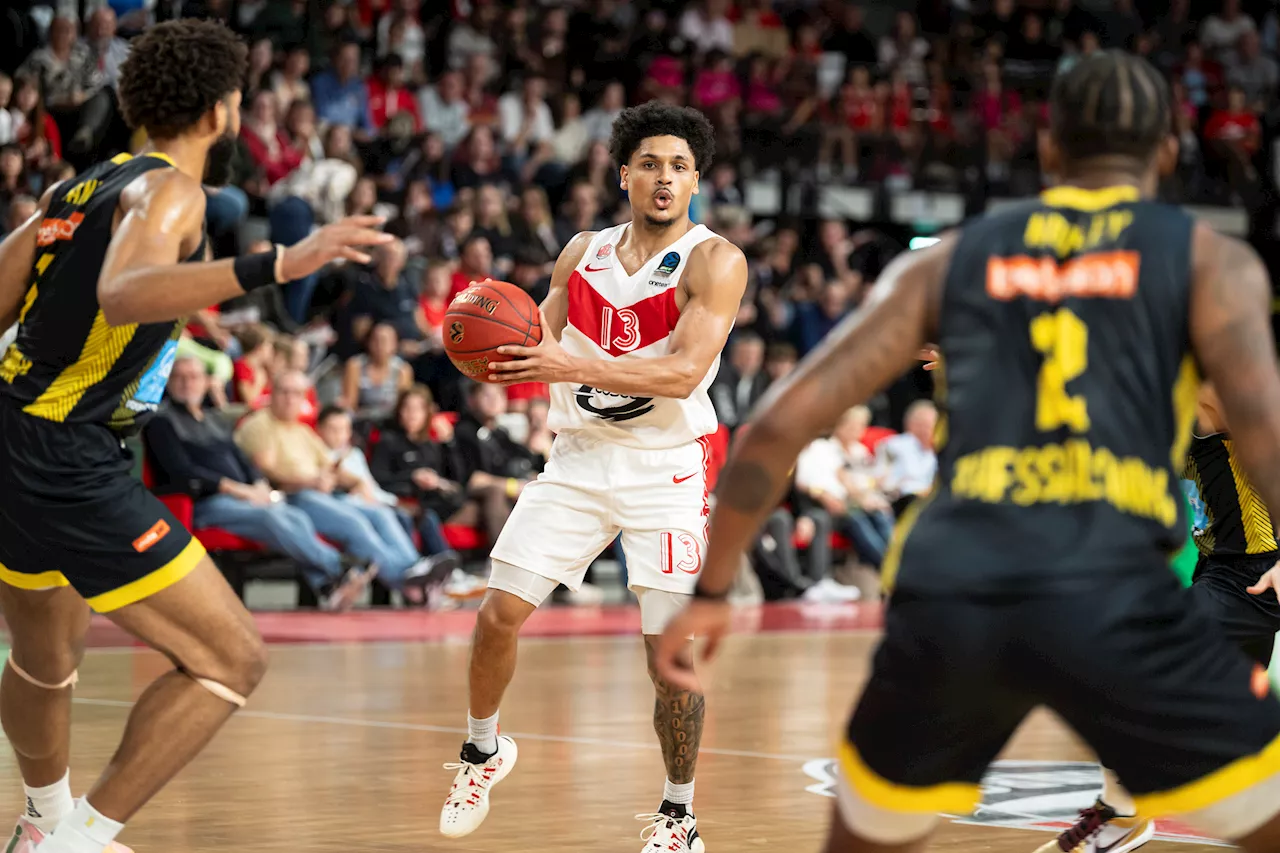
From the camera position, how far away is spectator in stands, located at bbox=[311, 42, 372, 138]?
1528cm

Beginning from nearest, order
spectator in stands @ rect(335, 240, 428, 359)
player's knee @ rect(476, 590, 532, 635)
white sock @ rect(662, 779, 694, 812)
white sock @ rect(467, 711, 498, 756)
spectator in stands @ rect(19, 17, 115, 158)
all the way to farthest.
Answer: white sock @ rect(662, 779, 694, 812) → player's knee @ rect(476, 590, 532, 635) → white sock @ rect(467, 711, 498, 756) → spectator in stands @ rect(19, 17, 115, 158) → spectator in stands @ rect(335, 240, 428, 359)

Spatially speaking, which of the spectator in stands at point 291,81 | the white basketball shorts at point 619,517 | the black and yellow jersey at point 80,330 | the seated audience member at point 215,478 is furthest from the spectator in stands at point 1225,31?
the black and yellow jersey at point 80,330

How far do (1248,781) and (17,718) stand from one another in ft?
10.4

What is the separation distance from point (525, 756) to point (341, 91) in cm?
982

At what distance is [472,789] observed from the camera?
5238 mm

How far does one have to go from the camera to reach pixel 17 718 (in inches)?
179

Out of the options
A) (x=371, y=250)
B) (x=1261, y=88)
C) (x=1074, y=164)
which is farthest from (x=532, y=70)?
(x=1074, y=164)

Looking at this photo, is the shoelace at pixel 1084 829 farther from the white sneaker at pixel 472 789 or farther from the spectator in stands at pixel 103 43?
the spectator in stands at pixel 103 43

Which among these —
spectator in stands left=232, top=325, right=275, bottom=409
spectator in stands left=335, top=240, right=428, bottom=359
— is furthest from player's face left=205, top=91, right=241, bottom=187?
spectator in stands left=335, top=240, right=428, bottom=359

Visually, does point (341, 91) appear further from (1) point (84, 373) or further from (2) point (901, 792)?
(2) point (901, 792)

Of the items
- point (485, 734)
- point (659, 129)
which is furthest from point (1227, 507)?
point (485, 734)

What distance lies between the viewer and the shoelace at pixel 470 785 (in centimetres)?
521

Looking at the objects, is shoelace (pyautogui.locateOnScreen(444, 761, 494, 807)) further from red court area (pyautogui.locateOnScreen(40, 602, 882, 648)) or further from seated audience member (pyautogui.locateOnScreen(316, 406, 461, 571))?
seated audience member (pyautogui.locateOnScreen(316, 406, 461, 571))

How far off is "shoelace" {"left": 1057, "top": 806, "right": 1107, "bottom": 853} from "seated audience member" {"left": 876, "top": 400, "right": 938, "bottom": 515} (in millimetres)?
9662
